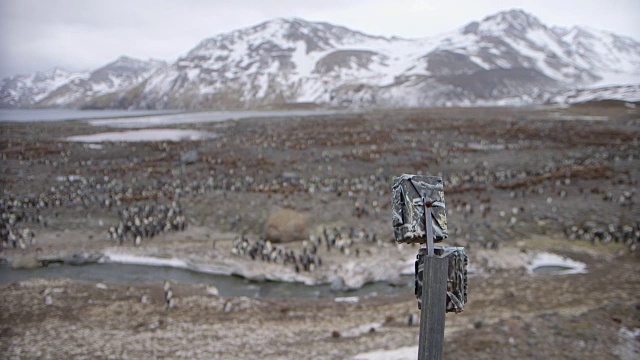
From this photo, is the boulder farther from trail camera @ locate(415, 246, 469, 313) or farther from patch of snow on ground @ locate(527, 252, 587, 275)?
trail camera @ locate(415, 246, 469, 313)

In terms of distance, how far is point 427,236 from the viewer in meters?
3.17

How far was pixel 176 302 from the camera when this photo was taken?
42.1 ft

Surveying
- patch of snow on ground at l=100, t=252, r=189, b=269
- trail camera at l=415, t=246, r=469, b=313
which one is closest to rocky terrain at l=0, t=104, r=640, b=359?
patch of snow on ground at l=100, t=252, r=189, b=269

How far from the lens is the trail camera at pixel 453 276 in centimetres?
321

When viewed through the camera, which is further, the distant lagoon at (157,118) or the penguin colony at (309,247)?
the distant lagoon at (157,118)

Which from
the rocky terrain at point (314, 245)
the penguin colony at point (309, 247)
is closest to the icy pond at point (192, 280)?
the rocky terrain at point (314, 245)

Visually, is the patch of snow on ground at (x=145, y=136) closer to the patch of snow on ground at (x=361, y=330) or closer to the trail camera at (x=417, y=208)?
the patch of snow on ground at (x=361, y=330)

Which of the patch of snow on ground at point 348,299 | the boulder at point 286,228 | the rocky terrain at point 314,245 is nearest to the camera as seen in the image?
the rocky terrain at point 314,245

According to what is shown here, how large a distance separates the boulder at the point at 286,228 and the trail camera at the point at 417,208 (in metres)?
15.2

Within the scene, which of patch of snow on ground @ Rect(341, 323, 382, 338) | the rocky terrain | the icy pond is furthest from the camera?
the icy pond

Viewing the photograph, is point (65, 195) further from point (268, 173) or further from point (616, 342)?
point (616, 342)

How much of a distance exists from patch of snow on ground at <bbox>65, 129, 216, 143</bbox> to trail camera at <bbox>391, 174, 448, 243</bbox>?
48.7m

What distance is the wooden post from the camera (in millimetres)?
3027

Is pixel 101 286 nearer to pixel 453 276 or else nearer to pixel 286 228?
pixel 286 228
